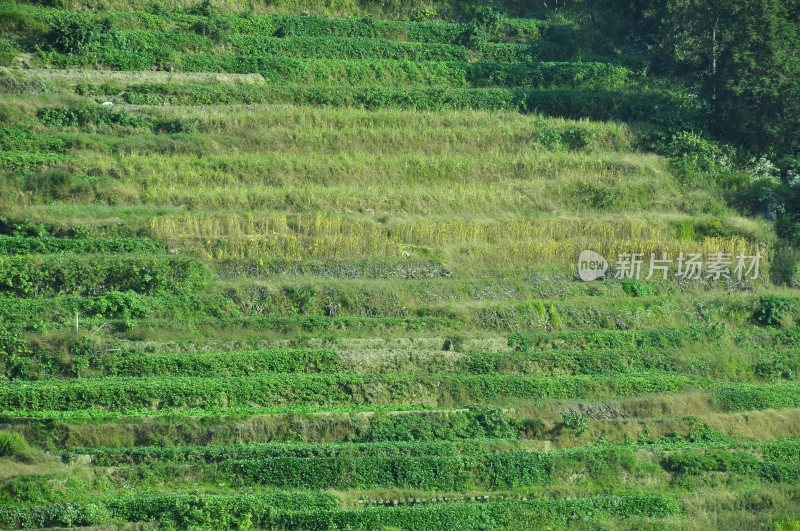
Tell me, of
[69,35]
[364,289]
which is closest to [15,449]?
[364,289]

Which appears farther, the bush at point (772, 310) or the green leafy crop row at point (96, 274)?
the bush at point (772, 310)

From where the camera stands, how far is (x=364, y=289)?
29219 millimetres

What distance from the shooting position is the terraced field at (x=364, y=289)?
2392 centimetres

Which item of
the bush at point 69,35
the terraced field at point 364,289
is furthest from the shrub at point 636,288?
the bush at point 69,35

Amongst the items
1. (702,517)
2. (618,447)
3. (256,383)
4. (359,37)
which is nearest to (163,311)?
(256,383)

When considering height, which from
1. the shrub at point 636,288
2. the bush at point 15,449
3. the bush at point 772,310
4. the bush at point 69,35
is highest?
the bush at point 69,35

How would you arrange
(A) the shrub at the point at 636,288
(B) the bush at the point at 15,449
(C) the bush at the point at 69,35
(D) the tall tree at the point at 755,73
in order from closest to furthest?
(B) the bush at the point at 15,449, (A) the shrub at the point at 636,288, (C) the bush at the point at 69,35, (D) the tall tree at the point at 755,73

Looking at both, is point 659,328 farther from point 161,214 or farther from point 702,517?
point 161,214

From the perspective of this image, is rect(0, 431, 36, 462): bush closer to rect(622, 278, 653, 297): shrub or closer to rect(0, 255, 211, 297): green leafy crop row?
rect(0, 255, 211, 297): green leafy crop row

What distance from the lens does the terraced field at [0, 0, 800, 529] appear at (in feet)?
78.5

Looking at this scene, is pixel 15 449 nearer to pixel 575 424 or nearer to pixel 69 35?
pixel 575 424

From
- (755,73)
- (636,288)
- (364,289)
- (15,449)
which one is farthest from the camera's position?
(755,73)

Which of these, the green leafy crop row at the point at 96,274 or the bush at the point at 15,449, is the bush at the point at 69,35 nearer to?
the green leafy crop row at the point at 96,274

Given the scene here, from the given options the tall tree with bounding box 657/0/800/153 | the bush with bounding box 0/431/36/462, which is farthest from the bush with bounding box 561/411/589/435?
the tall tree with bounding box 657/0/800/153
